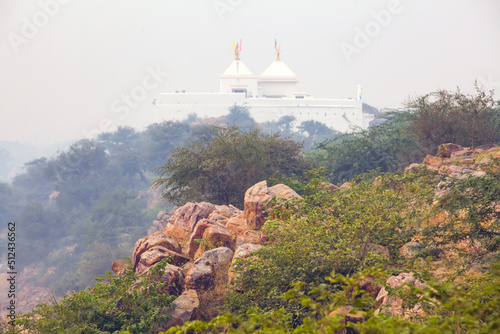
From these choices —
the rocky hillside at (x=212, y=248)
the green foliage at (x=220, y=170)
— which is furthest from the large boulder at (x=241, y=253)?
the green foliage at (x=220, y=170)

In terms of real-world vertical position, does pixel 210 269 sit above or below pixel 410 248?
below

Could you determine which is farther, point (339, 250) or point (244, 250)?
point (244, 250)

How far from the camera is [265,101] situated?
5147cm

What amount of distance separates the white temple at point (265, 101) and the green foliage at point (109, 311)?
44.3 m

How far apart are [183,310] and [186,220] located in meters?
3.68

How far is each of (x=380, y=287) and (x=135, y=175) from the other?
38063 mm

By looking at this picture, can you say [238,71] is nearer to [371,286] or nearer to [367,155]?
[367,155]

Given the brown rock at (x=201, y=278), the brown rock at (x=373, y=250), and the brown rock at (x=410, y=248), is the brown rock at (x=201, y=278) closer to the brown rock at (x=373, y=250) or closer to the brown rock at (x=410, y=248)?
the brown rock at (x=373, y=250)

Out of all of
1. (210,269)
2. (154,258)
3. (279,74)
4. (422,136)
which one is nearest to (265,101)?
(279,74)

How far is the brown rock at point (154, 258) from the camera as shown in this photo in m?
7.98

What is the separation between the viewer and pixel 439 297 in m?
→ 3.71

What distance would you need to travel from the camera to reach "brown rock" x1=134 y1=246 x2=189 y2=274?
7984mm

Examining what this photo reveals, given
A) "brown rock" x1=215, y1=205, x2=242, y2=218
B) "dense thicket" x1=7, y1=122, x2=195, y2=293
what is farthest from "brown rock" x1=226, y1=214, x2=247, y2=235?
"dense thicket" x1=7, y1=122, x2=195, y2=293

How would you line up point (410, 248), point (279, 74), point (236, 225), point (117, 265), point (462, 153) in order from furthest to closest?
point (279, 74), point (462, 153), point (117, 265), point (236, 225), point (410, 248)
